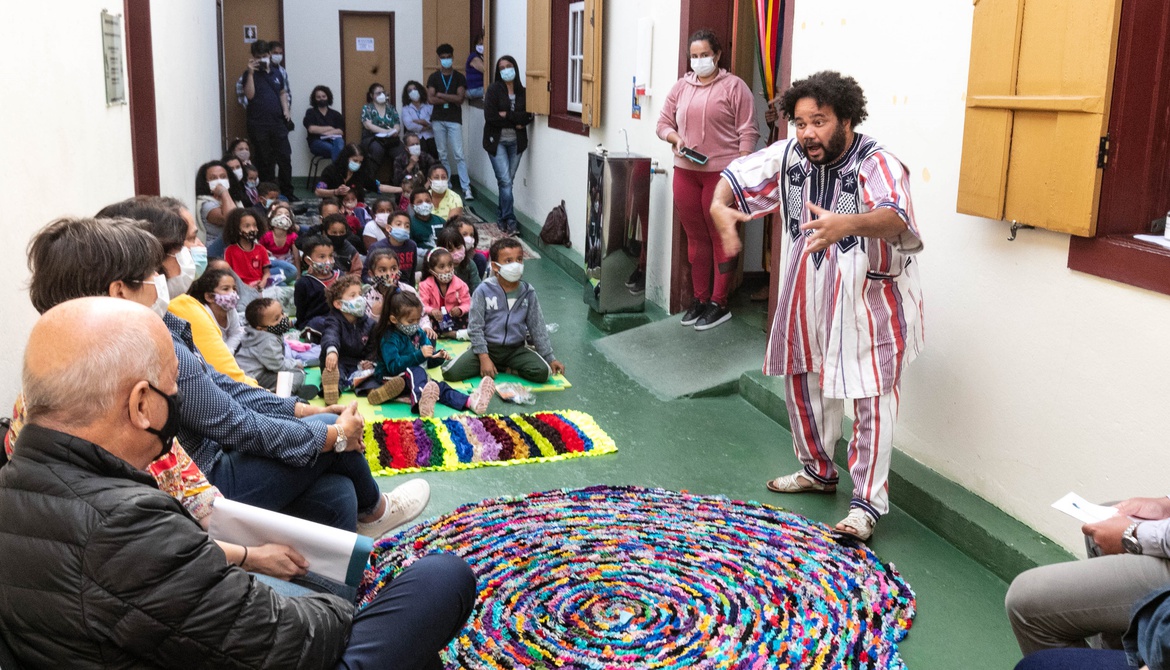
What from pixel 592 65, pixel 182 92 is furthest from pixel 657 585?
pixel 182 92

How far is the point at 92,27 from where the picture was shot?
471 cm

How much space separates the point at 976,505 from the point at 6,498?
3116mm

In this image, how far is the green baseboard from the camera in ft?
11.5

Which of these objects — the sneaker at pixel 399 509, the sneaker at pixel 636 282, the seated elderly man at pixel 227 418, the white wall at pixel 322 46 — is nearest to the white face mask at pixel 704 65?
the sneaker at pixel 636 282

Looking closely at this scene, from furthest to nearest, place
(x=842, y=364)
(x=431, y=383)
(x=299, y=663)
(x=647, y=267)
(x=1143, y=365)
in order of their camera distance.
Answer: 1. (x=647, y=267)
2. (x=431, y=383)
3. (x=842, y=364)
4. (x=1143, y=365)
5. (x=299, y=663)

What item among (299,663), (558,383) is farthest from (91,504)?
(558,383)

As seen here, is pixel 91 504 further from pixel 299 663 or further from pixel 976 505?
pixel 976 505

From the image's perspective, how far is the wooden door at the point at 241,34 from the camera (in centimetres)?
1400

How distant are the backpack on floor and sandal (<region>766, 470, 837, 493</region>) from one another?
5320mm

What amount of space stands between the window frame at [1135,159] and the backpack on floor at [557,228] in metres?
6.34

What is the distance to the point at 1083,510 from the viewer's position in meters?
2.63

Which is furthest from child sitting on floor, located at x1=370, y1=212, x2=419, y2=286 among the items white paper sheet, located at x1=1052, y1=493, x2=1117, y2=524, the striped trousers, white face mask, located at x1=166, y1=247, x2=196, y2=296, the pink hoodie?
white paper sheet, located at x1=1052, y1=493, x2=1117, y2=524

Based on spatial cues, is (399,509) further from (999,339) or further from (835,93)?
(999,339)

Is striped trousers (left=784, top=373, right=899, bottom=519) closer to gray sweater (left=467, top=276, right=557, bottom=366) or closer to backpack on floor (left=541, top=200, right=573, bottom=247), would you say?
gray sweater (left=467, top=276, right=557, bottom=366)
